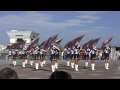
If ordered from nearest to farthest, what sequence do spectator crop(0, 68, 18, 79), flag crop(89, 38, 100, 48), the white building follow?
1. spectator crop(0, 68, 18, 79)
2. flag crop(89, 38, 100, 48)
3. the white building

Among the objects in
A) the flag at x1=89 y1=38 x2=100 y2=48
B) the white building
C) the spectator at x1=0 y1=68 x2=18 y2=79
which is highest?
the white building

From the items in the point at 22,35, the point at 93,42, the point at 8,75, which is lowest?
the point at 8,75

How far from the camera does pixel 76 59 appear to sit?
2103cm

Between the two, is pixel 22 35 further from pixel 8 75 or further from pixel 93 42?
pixel 8 75

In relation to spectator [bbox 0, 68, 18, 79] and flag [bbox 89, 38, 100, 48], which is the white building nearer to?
flag [bbox 89, 38, 100, 48]

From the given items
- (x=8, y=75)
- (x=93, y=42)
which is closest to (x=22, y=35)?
(x=93, y=42)

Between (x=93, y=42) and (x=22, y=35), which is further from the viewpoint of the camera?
(x=22, y=35)

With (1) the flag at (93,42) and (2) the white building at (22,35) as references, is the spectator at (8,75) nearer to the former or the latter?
(1) the flag at (93,42)

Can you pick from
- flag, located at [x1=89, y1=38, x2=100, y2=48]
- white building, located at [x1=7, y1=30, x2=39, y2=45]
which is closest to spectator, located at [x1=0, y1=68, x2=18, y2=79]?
flag, located at [x1=89, y1=38, x2=100, y2=48]

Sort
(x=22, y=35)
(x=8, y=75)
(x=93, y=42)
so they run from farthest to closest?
(x=22, y=35), (x=93, y=42), (x=8, y=75)
